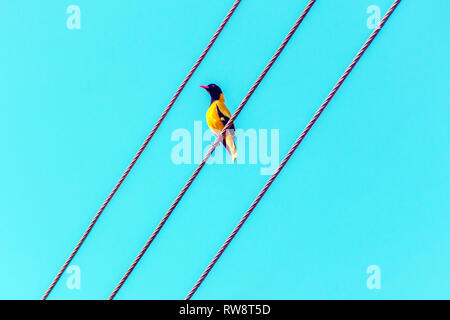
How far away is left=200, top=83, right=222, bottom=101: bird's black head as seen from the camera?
7359 millimetres

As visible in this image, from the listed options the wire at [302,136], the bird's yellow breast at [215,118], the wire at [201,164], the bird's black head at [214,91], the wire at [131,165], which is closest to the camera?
A: the wire at [302,136]

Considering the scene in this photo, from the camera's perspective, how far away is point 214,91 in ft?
24.2

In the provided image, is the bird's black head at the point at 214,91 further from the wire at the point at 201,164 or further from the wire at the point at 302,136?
the wire at the point at 302,136


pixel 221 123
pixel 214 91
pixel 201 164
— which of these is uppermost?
pixel 214 91

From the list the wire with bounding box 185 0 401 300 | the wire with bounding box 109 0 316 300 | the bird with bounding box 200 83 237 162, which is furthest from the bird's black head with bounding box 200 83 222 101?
the wire with bounding box 185 0 401 300

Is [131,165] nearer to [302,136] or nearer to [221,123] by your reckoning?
[302,136]

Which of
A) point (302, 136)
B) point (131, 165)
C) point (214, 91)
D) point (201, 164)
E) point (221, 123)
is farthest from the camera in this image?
point (214, 91)

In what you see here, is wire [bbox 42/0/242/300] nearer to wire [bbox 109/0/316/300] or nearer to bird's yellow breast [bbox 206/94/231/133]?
wire [bbox 109/0/316/300]

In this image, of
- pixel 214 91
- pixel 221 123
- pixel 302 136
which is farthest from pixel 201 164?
pixel 214 91

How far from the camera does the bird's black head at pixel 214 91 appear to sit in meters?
7.36

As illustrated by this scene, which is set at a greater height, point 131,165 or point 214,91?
point 214,91

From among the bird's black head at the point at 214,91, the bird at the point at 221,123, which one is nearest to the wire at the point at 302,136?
the bird at the point at 221,123
